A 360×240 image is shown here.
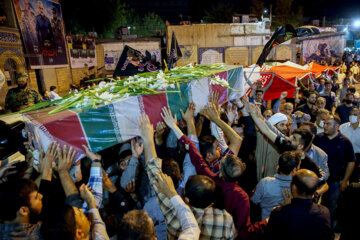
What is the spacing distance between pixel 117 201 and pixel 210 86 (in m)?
1.79

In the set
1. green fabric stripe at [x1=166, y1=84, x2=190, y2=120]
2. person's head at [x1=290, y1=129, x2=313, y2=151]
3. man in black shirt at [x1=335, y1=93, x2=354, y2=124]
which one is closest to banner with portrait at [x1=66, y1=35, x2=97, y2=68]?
green fabric stripe at [x1=166, y1=84, x2=190, y2=120]

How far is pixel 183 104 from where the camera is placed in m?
2.82

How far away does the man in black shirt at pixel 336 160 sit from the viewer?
3.26m

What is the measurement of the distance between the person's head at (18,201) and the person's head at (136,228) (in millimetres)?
674

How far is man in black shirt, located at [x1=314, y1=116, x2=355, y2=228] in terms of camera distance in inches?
128

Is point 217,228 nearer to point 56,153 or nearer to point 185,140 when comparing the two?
point 185,140

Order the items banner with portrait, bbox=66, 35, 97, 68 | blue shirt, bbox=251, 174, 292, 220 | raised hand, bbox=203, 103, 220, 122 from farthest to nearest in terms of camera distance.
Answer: banner with portrait, bbox=66, 35, 97, 68 < raised hand, bbox=203, 103, 220, 122 < blue shirt, bbox=251, 174, 292, 220

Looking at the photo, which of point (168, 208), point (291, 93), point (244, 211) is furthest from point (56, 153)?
point (291, 93)

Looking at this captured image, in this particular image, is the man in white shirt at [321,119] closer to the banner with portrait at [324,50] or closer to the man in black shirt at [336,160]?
the man in black shirt at [336,160]

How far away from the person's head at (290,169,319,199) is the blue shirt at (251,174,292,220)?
420mm

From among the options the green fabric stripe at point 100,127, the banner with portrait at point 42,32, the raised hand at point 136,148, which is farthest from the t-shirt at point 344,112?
the banner with portrait at point 42,32

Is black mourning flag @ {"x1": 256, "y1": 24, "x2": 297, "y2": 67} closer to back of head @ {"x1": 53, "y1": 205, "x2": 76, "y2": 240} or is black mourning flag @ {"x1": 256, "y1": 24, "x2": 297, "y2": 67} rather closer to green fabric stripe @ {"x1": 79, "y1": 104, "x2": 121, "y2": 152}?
green fabric stripe @ {"x1": 79, "y1": 104, "x2": 121, "y2": 152}

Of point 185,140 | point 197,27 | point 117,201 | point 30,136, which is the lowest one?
point 117,201

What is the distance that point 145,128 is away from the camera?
7.64 feet
